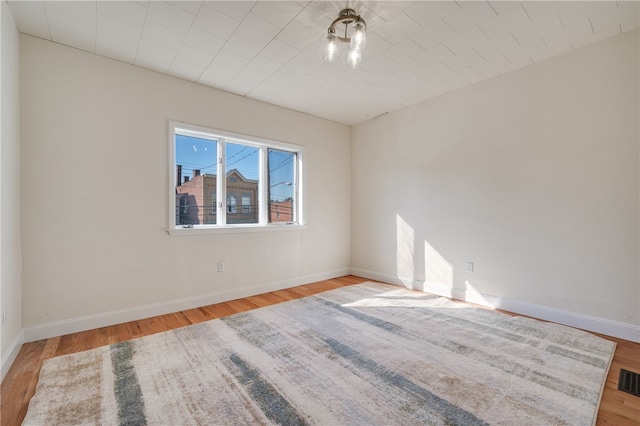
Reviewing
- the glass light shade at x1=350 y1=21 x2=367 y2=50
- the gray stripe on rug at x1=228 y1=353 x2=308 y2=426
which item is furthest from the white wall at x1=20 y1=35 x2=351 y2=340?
the glass light shade at x1=350 y1=21 x2=367 y2=50

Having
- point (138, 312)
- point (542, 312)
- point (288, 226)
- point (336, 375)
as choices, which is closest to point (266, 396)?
point (336, 375)

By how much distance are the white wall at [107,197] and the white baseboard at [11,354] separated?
0.33 ft

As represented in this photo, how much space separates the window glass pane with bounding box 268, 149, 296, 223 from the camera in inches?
164

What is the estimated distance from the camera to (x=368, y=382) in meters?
1.86

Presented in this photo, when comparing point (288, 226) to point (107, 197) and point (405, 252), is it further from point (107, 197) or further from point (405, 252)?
point (107, 197)

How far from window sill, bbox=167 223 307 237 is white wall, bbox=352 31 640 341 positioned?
1.60m

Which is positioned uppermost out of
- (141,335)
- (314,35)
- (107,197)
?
(314,35)

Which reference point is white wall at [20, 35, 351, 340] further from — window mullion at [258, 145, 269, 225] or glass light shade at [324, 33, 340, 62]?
glass light shade at [324, 33, 340, 62]

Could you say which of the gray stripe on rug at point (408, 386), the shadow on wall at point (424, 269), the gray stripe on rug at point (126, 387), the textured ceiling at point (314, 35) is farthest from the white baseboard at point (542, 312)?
the gray stripe on rug at point (126, 387)

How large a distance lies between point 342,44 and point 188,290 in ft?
10.1

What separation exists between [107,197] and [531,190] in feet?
14.3

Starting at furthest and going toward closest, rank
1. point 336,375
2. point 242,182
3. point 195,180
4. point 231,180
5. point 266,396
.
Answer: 1. point 242,182
2. point 231,180
3. point 195,180
4. point 336,375
5. point 266,396

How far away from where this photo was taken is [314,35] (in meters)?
2.45

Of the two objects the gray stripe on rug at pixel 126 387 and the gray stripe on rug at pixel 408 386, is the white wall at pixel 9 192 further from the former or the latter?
the gray stripe on rug at pixel 408 386
